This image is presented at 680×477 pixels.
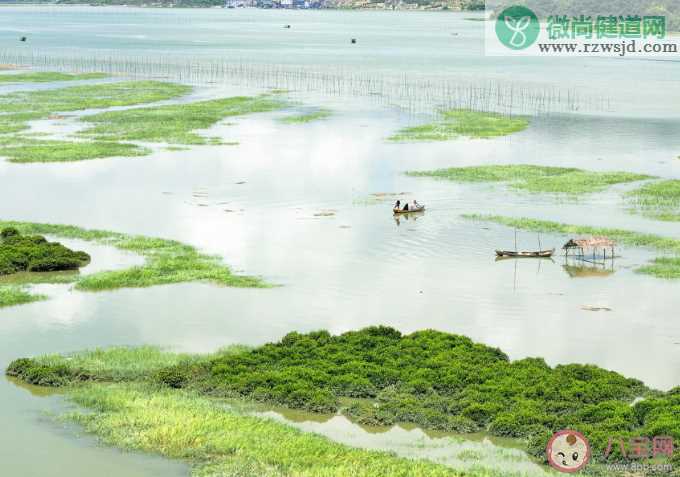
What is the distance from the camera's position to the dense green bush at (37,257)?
43.7 metres

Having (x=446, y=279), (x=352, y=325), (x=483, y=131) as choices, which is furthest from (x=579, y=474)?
(x=483, y=131)

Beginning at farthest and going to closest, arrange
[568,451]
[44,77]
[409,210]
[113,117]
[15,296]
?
[44,77]
[113,117]
[409,210]
[15,296]
[568,451]

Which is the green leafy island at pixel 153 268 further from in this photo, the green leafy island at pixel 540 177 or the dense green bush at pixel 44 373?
the green leafy island at pixel 540 177

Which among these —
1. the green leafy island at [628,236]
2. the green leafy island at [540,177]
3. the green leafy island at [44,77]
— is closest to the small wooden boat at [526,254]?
the green leafy island at [628,236]

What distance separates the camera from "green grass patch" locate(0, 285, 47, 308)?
39406mm

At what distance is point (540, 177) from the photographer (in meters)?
64.8

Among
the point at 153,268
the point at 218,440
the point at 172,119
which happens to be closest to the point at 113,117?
the point at 172,119

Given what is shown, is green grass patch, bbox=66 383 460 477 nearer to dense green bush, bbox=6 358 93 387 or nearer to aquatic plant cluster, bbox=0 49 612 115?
dense green bush, bbox=6 358 93 387

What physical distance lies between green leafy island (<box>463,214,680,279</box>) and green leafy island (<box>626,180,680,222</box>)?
4486mm

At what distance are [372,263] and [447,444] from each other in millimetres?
19086

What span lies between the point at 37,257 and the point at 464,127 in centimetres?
4926

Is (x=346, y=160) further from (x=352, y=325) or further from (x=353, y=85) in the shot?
(x=353, y=85)

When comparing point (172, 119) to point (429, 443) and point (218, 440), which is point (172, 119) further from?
point (429, 443)

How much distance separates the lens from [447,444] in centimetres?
2728
